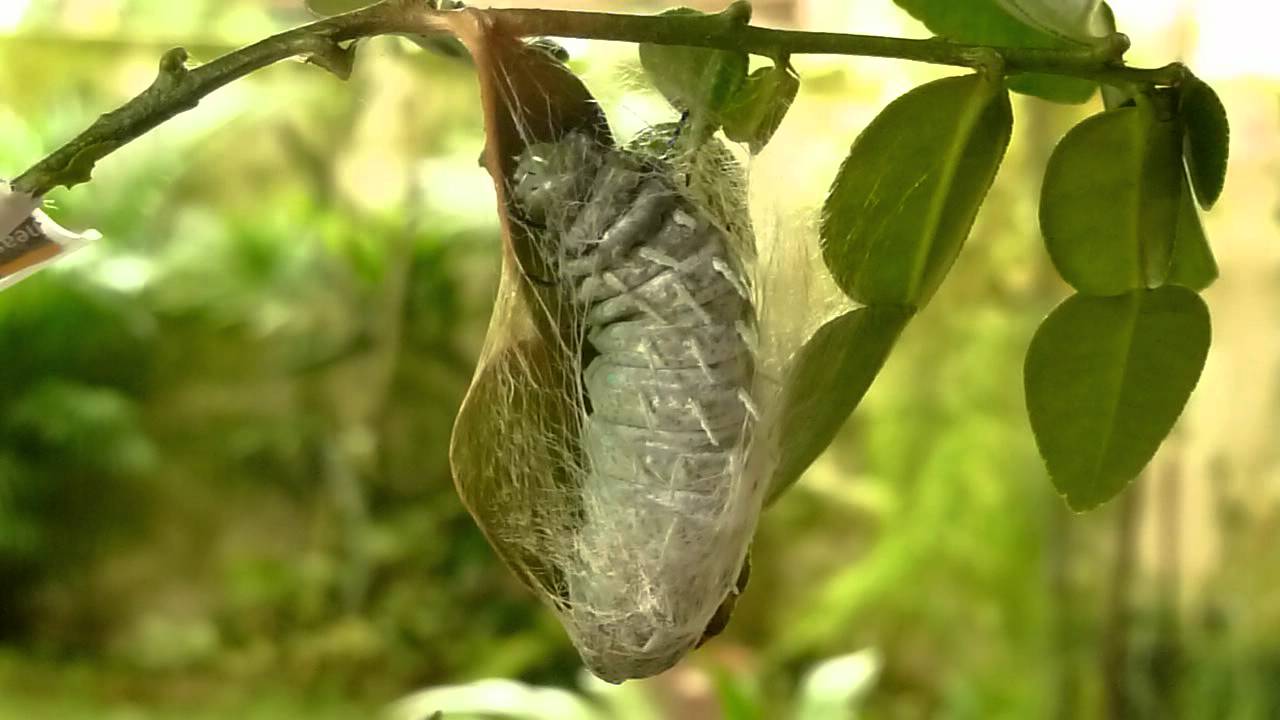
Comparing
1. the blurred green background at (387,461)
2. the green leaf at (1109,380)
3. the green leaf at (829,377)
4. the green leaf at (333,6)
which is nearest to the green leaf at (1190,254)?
the green leaf at (1109,380)

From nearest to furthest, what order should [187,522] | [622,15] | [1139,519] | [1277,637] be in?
[622,15]
[1277,637]
[1139,519]
[187,522]

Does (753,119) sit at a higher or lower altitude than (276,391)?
higher

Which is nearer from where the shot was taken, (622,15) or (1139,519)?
(622,15)

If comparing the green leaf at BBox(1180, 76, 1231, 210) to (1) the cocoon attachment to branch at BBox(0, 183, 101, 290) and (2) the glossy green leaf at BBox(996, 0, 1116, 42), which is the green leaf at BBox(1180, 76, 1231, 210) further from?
(1) the cocoon attachment to branch at BBox(0, 183, 101, 290)

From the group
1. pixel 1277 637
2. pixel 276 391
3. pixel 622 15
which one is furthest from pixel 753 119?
pixel 276 391

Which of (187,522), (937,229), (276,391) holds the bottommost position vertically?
(187,522)

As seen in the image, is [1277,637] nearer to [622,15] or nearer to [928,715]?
[928,715]

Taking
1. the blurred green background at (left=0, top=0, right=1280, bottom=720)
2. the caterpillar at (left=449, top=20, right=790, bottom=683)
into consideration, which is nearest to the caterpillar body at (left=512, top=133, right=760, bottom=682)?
the caterpillar at (left=449, top=20, right=790, bottom=683)
